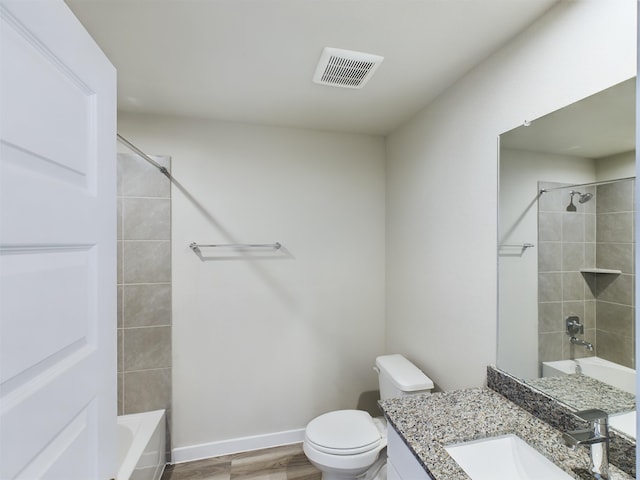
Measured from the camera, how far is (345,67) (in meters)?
1.49

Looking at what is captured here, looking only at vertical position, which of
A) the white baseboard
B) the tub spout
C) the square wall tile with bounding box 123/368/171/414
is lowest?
the white baseboard

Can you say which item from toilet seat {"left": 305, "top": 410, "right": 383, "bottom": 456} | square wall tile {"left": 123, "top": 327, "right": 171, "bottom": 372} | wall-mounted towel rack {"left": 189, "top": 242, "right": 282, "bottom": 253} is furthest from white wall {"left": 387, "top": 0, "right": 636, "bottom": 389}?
square wall tile {"left": 123, "top": 327, "right": 171, "bottom": 372}

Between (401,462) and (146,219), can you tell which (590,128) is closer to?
(401,462)

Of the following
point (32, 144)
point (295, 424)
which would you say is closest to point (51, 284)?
point (32, 144)

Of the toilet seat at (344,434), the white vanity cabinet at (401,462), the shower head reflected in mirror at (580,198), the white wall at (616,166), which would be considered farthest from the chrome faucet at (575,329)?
the toilet seat at (344,434)

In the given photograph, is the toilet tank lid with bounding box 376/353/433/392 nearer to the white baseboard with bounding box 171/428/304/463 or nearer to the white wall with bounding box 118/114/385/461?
the white wall with bounding box 118/114/385/461

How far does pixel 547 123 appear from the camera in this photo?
117cm

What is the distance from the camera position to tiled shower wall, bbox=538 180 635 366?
3.09 feet

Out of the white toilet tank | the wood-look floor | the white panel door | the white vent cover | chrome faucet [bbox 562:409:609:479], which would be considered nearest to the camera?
the white panel door

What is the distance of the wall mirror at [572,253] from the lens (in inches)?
37.4

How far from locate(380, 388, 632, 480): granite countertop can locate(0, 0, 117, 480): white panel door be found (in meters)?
0.94

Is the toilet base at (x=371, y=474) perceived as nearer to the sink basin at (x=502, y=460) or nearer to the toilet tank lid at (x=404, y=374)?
the toilet tank lid at (x=404, y=374)

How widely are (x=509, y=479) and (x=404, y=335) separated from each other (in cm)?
119

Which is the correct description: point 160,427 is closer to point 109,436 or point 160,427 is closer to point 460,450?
point 109,436
